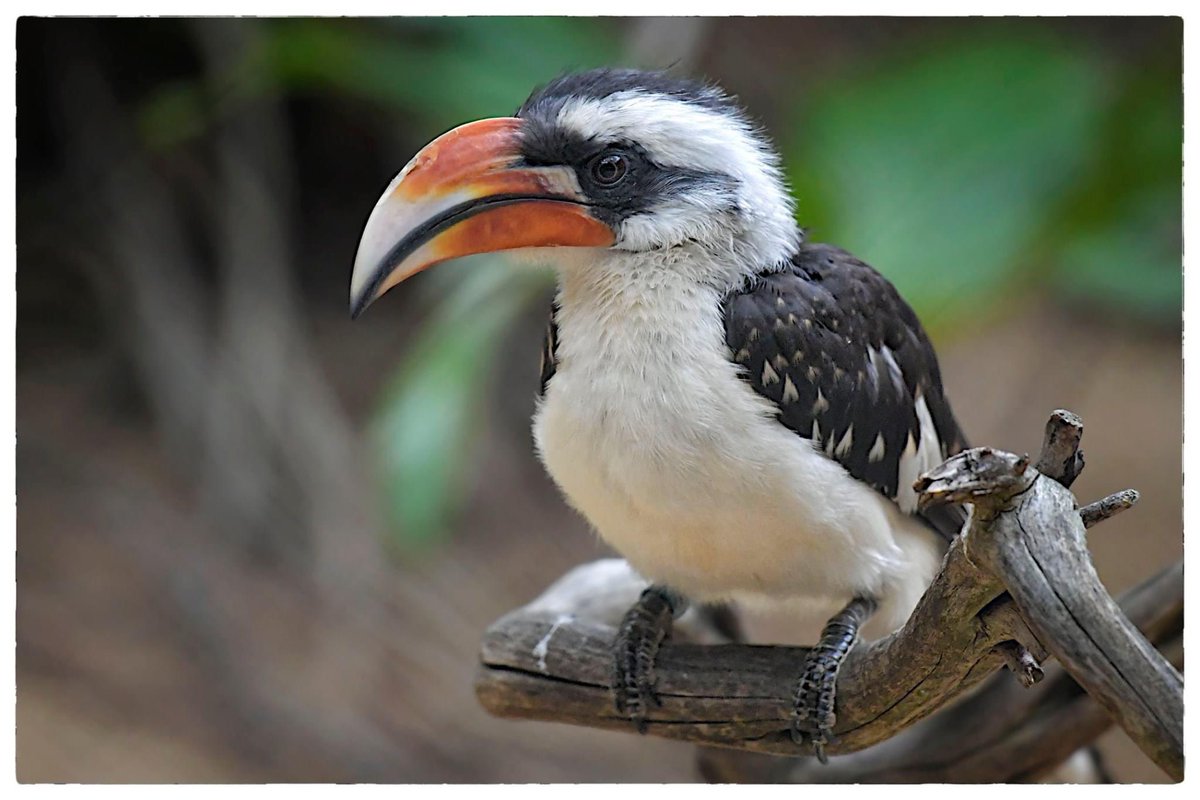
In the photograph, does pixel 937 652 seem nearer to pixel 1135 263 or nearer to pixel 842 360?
pixel 842 360

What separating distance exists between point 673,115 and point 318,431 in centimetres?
168

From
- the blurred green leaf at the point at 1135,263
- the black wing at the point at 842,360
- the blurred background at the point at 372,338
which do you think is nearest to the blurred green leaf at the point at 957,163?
the blurred background at the point at 372,338

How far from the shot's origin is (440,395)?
7.16 ft

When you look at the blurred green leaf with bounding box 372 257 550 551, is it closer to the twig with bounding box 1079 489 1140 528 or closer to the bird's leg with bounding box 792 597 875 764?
the bird's leg with bounding box 792 597 875 764


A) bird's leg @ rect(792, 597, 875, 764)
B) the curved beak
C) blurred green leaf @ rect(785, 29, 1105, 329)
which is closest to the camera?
the curved beak

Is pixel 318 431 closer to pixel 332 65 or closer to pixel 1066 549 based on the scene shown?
pixel 332 65

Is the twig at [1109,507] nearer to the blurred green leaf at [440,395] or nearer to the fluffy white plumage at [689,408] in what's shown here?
the fluffy white plumage at [689,408]

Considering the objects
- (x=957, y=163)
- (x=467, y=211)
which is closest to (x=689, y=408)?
(x=467, y=211)

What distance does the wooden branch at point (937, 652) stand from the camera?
93 centimetres

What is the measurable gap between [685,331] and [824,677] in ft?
1.38

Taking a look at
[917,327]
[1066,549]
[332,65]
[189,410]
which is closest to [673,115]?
[917,327]

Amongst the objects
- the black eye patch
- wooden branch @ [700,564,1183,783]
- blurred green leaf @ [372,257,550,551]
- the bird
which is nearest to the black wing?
the bird

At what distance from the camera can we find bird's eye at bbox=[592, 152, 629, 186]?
4.11 ft

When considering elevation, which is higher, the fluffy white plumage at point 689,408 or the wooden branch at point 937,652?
the fluffy white plumage at point 689,408
